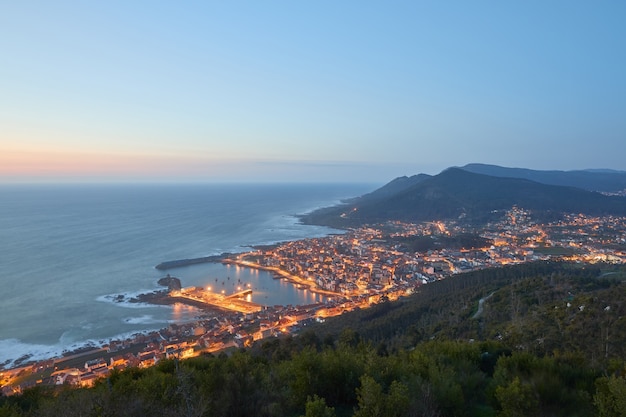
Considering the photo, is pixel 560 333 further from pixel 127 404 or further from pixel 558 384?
pixel 127 404

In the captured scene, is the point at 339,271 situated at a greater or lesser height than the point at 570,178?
lesser

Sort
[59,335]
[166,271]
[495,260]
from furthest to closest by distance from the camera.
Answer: [495,260] → [166,271] → [59,335]

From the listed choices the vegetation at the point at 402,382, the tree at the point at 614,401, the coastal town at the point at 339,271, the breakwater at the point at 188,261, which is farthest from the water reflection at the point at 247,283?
the tree at the point at 614,401

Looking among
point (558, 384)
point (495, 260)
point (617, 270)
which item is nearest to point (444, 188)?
point (495, 260)

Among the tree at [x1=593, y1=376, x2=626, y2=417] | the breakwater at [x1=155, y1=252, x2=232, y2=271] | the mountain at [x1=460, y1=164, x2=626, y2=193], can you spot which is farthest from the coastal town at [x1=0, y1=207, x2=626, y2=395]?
the mountain at [x1=460, y1=164, x2=626, y2=193]

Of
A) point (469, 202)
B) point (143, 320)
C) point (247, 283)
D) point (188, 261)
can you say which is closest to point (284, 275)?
point (247, 283)

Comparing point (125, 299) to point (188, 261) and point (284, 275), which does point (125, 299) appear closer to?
point (188, 261)
